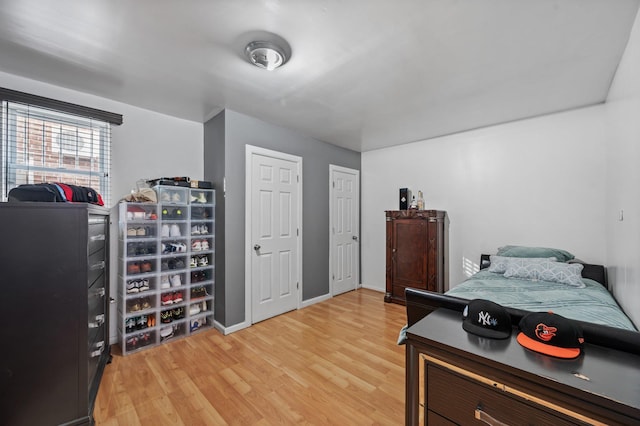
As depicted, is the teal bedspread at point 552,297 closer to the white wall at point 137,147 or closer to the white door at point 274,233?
the white door at point 274,233

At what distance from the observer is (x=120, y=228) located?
8.95 feet

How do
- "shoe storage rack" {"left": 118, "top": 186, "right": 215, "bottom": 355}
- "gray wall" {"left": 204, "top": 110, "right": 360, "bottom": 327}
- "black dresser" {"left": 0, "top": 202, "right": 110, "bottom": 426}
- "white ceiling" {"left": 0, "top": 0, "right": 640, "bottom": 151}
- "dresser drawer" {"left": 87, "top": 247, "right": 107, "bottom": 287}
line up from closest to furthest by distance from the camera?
"black dresser" {"left": 0, "top": 202, "right": 110, "bottom": 426}, "white ceiling" {"left": 0, "top": 0, "right": 640, "bottom": 151}, "dresser drawer" {"left": 87, "top": 247, "right": 107, "bottom": 287}, "shoe storage rack" {"left": 118, "top": 186, "right": 215, "bottom": 355}, "gray wall" {"left": 204, "top": 110, "right": 360, "bottom": 327}

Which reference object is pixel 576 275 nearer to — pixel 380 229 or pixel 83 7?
pixel 380 229

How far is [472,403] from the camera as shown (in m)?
1.05

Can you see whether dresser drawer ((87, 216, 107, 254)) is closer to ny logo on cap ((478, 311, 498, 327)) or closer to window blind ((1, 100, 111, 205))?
window blind ((1, 100, 111, 205))

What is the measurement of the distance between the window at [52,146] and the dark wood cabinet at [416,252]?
11.9 feet

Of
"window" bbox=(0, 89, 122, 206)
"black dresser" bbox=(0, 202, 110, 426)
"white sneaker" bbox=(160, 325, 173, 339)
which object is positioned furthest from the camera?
"white sneaker" bbox=(160, 325, 173, 339)

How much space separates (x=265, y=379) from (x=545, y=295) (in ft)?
7.79

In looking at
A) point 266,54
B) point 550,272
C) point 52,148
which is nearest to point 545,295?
point 550,272

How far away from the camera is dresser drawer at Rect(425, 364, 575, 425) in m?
0.93

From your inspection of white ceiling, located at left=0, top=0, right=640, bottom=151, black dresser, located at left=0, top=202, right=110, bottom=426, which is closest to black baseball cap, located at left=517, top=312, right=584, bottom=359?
white ceiling, located at left=0, top=0, right=640, bottom=151

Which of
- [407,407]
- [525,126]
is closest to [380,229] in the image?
[525,126]

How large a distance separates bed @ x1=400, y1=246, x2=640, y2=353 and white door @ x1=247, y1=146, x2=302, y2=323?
2047 millimetres

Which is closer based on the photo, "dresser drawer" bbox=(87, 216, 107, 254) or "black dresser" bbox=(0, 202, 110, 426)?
"black dresser" bbox=(0, 202, 110, 426)
